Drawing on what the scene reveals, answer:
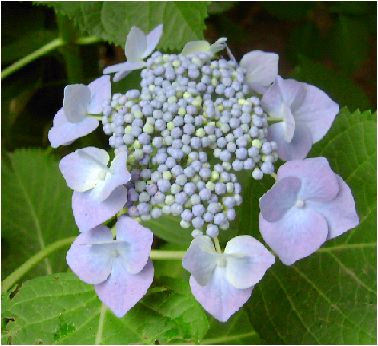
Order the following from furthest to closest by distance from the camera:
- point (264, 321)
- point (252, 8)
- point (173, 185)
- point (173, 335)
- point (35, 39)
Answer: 1. point (252, 8)
2. point (35, 39)
3. point (264, 321)
4. point (173, 335)
5. point (173, 185)

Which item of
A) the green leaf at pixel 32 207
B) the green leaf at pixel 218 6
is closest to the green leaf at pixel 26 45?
the green leaf at pixel 32 207

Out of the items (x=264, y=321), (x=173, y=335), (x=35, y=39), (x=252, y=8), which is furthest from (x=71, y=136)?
(x=252, y=8)

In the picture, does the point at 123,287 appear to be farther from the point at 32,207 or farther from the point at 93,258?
the point at 32,207

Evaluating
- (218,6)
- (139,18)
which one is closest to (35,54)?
(139,18)

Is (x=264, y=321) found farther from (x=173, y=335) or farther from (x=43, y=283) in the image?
(x=43, y=283)

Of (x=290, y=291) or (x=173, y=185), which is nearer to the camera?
(x=173, y=185)

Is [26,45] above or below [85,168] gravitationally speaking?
below

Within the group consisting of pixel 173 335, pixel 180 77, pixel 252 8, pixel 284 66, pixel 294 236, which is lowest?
pixel 284 66
